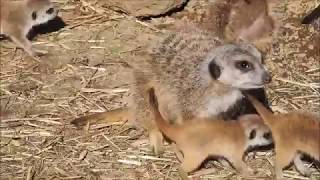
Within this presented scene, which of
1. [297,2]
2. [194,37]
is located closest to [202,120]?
[194,37]

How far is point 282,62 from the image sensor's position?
18.5 feet

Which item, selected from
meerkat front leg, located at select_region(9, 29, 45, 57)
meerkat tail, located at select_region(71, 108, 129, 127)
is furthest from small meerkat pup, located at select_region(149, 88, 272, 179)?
meerkat front leg, located at select_region(9, 29, 45, 57)

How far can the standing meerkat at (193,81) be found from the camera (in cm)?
466

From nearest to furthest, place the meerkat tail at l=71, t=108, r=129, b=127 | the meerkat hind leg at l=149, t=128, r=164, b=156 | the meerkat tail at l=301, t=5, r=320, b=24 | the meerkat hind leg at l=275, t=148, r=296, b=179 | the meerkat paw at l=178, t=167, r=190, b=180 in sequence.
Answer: the meerkat hind leg at l=275, t=148, r=296, b=179 < the meerkat paw at l=178, t=167, r=190, b=180 < the meerkat hind leg at l=149, t=128, r=164, b=156 < the meerkat tail at l=71, t=108, r=129, b=127 < the meerkat tail at l=301, t=5, r=320, b=24

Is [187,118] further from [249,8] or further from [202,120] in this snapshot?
[249,8]

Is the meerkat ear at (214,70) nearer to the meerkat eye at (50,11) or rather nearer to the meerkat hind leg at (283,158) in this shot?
the meerkat hind leg at (283,158)

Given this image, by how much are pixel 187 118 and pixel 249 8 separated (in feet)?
4.80

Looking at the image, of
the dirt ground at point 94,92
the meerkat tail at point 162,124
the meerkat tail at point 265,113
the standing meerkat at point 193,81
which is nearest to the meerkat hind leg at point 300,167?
the dirt ground at point 94,92

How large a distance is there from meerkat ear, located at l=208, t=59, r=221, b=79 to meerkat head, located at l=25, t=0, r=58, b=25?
5.27ft

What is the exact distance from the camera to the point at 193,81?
15.6ft

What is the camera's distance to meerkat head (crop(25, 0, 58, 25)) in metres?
5.75

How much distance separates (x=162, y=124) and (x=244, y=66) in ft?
1.93

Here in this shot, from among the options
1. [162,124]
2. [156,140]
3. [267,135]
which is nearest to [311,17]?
[267,135]

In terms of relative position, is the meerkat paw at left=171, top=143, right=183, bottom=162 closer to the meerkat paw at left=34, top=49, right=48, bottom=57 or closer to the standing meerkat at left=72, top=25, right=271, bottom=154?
the standing meerkat at left=72, top=25, right=271, bottom=154
